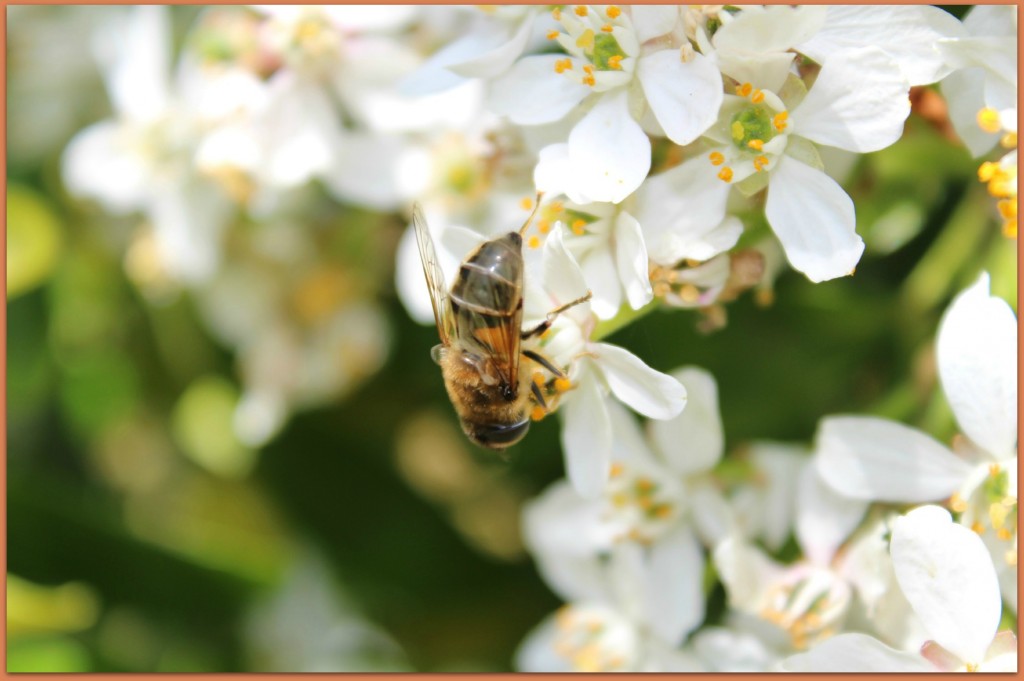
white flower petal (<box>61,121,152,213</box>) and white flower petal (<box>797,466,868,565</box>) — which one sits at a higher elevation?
white flower petal (<box>61,121,152,213</box>)

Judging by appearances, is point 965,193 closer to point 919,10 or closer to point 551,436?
point 919,10

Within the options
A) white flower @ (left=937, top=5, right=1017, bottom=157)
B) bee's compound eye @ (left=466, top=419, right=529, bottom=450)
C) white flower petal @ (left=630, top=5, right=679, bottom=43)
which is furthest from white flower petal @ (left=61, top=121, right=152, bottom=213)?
white flower @ (left=937, top=5, right=1017, bottom=157)

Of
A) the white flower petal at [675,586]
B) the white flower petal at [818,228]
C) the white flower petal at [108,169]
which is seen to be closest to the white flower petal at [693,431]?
the white flower petal at [675,586]

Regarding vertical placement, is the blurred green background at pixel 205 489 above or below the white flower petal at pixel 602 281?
below

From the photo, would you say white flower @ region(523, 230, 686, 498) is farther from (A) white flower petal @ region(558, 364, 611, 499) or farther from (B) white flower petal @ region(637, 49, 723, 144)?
(B) white flower petal @ region(637, 49, 723, 144)

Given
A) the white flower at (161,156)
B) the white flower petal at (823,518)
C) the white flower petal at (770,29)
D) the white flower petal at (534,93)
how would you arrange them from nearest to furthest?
the white flower petal at (770,29) → the white flower petal at (534,93) → the white flower petal at (823,518) → the white flower at (161,156)

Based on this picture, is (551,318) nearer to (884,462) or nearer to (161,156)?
(884,462)

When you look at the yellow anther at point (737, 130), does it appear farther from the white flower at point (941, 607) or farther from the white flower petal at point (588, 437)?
the white flower at point (941, 607)

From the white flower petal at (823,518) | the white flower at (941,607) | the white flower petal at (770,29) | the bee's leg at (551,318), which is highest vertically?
the white flower petal at (770,29)
